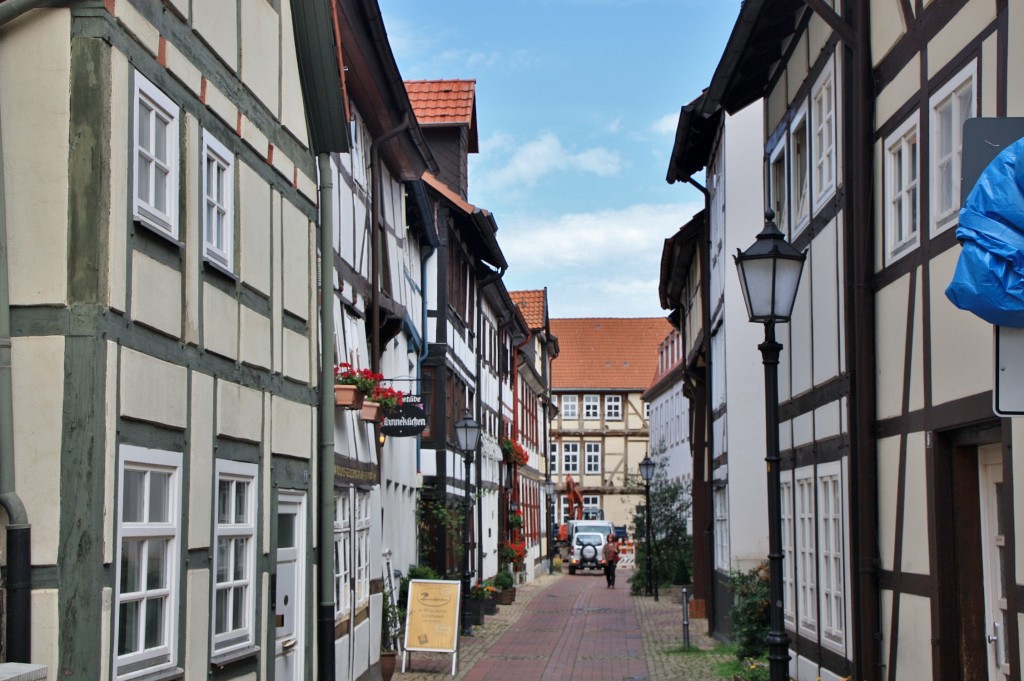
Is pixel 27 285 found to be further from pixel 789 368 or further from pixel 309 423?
pixel 789 368

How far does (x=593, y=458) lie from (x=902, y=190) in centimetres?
6570

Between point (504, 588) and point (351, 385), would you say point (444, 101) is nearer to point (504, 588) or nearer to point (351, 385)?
point (504, 588)

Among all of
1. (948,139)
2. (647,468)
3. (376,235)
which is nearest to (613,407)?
(647,468)

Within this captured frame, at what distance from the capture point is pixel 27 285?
6832 millimetres

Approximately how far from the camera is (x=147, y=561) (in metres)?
7.83

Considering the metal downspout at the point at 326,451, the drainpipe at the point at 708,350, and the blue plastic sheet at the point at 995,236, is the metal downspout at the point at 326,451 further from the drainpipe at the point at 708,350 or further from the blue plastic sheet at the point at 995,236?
the drainpipe at the point at 708,350

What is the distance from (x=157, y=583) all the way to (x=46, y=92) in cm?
292

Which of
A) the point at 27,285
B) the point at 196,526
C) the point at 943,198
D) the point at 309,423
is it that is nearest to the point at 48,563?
the point at 27,285

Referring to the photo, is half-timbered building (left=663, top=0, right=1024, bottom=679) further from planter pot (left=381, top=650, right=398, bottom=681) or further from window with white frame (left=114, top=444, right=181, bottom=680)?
planter pot (left=381, top=650, right=398, bottom=681)

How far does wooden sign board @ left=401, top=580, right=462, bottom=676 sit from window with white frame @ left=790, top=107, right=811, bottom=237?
22.0 ft

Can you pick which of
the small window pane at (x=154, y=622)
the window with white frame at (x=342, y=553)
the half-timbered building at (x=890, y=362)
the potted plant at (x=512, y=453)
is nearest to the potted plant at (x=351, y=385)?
the window with white frame at (x=342, y=553)

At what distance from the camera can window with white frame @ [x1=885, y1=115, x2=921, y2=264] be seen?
9.97m

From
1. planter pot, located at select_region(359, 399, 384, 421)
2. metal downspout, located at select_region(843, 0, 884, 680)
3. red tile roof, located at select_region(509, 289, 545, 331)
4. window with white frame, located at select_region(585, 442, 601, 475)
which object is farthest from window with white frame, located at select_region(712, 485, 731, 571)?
window with white frame, located at select_region(585, 442, 601, 475)

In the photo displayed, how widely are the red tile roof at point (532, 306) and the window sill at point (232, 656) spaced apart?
152 feet
